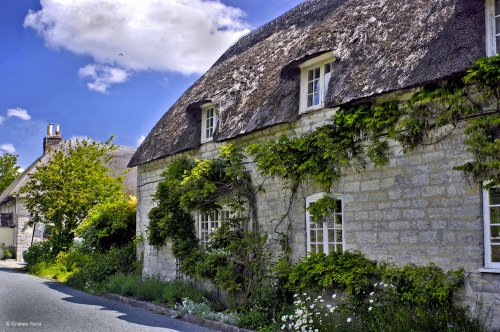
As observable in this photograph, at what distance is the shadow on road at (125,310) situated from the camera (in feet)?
34.9

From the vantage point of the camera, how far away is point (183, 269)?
13898 mm

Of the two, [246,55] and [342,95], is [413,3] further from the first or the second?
[246,55]

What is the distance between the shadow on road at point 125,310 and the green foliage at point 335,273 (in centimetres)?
257

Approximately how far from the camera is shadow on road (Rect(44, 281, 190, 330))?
10648mm

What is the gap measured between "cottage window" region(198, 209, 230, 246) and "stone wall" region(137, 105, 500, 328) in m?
2.84

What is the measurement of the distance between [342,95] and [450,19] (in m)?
2.09

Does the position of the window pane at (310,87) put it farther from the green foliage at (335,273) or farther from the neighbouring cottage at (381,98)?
the green foliage at (335,273)

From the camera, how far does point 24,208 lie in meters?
33.9

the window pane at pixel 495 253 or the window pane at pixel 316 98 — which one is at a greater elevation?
the window pane at pixel 316 98

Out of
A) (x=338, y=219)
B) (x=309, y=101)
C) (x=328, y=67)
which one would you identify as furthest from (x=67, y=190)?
(x=338, y=219)

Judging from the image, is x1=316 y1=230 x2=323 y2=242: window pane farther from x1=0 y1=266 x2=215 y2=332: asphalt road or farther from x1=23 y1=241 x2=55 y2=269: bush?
x1=23 y1=241 x2=55 y2=269: bush

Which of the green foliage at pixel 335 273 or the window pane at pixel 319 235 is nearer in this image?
the green foliage at pixel 335 273

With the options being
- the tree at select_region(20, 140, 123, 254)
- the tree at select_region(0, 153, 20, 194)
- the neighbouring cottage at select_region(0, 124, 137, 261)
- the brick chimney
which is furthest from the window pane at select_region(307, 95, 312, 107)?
the tree at select_region(0, 153, 20, 194)

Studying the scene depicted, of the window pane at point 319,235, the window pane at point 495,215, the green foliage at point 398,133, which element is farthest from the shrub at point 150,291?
the window pane at point 495,215
